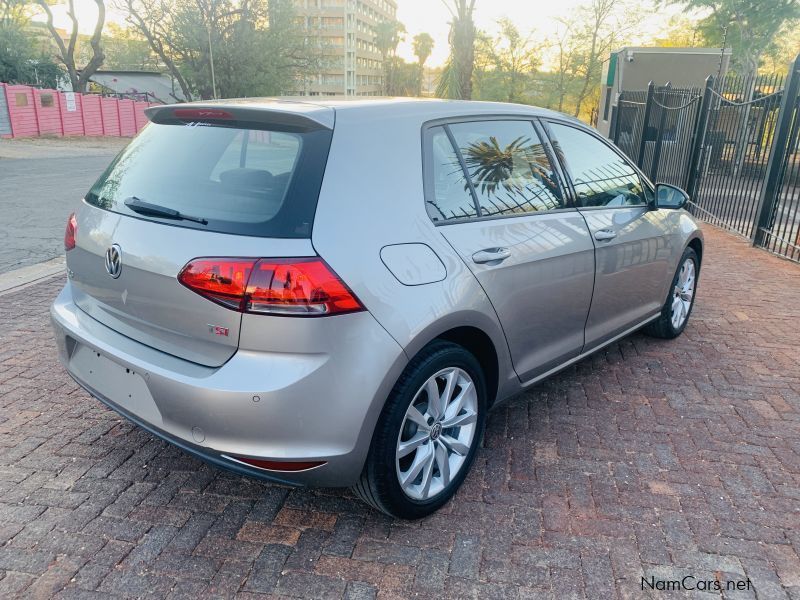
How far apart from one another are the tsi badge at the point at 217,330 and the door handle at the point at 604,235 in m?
2.12

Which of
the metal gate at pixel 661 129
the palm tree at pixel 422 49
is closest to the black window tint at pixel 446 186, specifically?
the metal gate at pixel 661 129

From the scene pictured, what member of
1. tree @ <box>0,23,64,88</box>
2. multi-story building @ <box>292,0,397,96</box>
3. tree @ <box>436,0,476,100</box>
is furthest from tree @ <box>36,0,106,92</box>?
multi-story building @ <box>292,0,397,96</box>

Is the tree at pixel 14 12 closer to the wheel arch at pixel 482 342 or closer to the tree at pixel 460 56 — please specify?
the tree at pixel 460 56

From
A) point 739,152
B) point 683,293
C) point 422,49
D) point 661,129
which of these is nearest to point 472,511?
point 683,293

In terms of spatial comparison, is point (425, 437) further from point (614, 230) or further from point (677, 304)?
point (677, 304)

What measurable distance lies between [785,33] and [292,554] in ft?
122

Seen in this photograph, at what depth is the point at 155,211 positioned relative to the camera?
8.01 feet

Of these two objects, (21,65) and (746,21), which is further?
(21,65)

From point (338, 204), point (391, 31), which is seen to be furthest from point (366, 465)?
point (391, 31)

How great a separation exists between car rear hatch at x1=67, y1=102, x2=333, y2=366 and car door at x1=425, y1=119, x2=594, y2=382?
1.98 ft

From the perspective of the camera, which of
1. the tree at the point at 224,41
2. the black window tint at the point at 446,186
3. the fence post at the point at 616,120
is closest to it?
the black window tint at the point at 446,186

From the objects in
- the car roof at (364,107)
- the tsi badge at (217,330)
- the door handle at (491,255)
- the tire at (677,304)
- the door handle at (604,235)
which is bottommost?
the tire at (677,304)

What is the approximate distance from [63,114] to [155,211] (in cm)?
3258

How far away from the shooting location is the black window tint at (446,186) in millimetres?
2613
